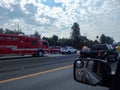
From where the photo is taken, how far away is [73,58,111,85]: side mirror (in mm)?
2426

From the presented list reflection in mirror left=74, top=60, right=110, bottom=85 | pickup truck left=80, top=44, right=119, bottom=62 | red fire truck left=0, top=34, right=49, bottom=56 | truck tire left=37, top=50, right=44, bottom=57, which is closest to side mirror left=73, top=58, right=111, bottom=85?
reflection in mirror left=74, top=60, right=110, bottom=85

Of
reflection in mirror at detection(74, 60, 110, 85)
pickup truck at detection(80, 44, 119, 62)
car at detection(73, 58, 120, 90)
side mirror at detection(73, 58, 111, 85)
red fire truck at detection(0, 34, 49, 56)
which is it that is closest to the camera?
car at detection(73, 58, 120, 90)

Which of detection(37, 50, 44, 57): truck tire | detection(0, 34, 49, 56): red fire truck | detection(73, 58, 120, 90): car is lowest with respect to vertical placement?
detection(37, 50, 44, 57): truck tire

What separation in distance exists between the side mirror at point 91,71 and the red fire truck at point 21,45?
28.8m

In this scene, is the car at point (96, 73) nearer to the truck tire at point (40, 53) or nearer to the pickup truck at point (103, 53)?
the pickup truck at point (103, 53)

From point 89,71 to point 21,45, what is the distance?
1243 inches

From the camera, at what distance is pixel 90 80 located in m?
2.86

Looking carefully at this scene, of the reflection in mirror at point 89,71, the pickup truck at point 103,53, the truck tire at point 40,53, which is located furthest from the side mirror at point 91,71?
the truck tire at point 40,53

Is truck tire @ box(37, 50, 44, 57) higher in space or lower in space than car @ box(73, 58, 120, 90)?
lower

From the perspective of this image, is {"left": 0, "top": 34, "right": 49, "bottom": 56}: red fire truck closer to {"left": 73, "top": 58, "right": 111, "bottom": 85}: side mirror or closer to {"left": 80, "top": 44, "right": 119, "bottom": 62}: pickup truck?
{"left": 80, "top": 44, "right": 119, "bottom": 62}: pickup truck

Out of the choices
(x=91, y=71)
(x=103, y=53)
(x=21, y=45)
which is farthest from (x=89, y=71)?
(x=21, y=45)

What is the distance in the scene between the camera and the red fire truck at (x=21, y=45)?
31.6 m

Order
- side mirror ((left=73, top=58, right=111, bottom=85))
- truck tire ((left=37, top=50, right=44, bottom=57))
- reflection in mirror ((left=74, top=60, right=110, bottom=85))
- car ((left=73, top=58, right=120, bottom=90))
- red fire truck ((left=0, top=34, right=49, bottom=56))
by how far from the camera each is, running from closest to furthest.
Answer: car ((left=73, top=58, right=120, bottom=90)) → side mirror ((left=73, top=58, right=111, bottom=85)) → reflection in mirror ((left=74, top=60, right=110, bottom=85)) → red fire truck ((left=0, top=34, right=49, bottom=56)) → truck tire ((left=37, top=50, right=44, bottom=57))

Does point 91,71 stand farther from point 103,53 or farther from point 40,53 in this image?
point 40,53
